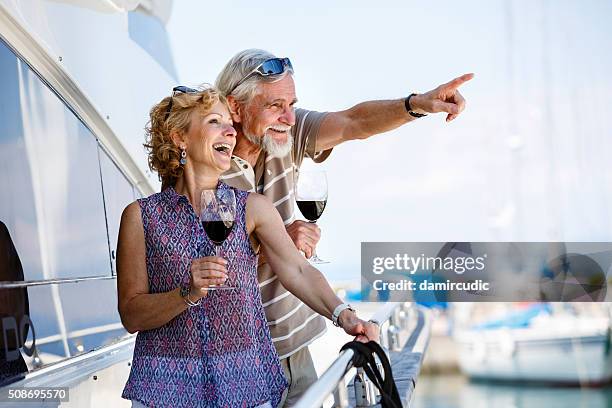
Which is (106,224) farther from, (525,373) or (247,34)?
(247,34)

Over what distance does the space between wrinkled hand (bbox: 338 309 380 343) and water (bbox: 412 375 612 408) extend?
432 inches

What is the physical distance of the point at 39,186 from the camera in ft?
7.46

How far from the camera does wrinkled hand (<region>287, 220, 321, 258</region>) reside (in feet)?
5.11

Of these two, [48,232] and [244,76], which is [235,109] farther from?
[48,232]

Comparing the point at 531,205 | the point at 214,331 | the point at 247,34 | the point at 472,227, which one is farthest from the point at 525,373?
the point at 214,331

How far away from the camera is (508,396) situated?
13.1 m

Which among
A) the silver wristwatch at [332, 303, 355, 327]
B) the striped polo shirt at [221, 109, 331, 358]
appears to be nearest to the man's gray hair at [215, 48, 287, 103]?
the striped polo shirt at [221, 109, 331, 358]

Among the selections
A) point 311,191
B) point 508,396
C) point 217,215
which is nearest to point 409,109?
point 311,191

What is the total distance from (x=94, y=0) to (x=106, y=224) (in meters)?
0.63

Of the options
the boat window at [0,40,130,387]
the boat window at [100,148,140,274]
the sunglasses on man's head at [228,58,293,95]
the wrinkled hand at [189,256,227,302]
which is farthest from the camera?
the boat window at [100,148,140,274]

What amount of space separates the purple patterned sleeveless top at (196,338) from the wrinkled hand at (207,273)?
0.37 feet

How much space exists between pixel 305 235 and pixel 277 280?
110mm

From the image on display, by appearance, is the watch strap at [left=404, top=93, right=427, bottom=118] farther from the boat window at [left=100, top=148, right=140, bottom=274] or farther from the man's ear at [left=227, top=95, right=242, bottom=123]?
the boat window at [left=100, top=148, right=140, bottom=274]

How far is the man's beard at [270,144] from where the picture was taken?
1639 mm
